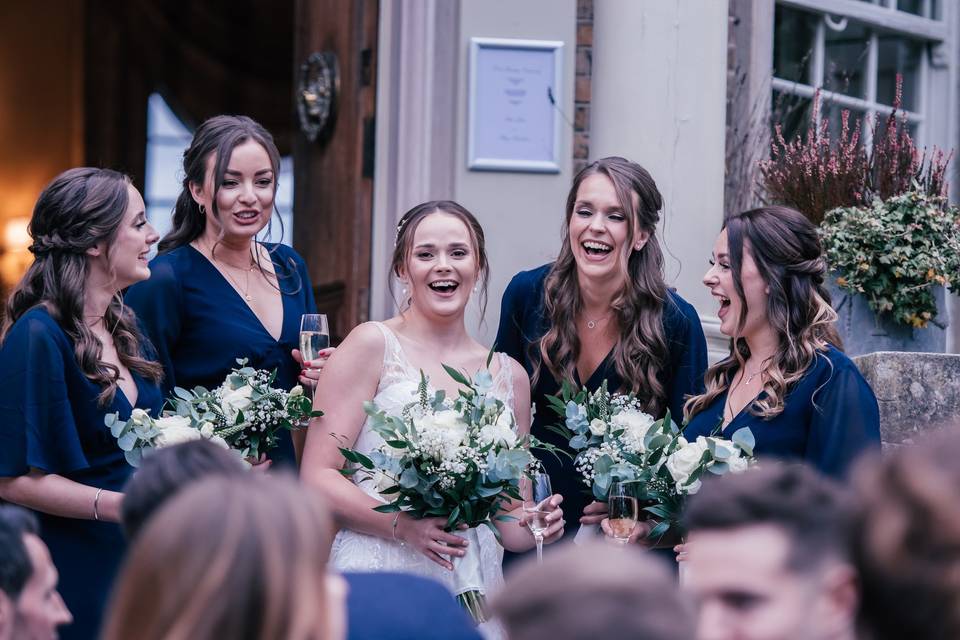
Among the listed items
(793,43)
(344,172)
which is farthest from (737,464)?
(793,43)

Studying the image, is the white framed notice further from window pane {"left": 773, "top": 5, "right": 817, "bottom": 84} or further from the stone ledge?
the stone ledge

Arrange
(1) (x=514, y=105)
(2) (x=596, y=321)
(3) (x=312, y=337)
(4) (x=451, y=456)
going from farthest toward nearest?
(1) (x=514, y=105)
(2) (x=596, y=321)
(3) (x=312, y=337)
(4) (x=451, y=456)

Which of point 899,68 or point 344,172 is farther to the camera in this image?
point 899,68

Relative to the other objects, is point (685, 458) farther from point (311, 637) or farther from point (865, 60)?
point (865, 60)

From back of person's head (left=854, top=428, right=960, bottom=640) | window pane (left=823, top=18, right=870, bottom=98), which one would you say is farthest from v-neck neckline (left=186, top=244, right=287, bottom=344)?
window pane (left=823, top=18, right=870, bottom=98)

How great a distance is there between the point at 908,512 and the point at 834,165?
176 inches

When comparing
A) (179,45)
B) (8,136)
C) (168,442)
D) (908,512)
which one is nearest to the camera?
(908,512)

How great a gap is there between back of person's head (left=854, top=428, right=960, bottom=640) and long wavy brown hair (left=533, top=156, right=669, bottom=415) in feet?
9.48

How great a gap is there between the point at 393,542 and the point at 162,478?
192 centimetres

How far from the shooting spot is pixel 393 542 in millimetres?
4418

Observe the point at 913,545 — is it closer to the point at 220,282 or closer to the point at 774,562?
the point at 774,562

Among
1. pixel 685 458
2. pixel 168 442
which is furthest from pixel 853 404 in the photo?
pixel 168 442

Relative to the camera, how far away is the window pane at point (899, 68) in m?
7.93

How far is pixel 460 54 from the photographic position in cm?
648
